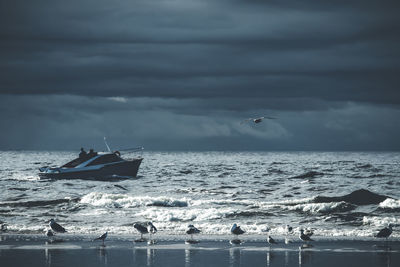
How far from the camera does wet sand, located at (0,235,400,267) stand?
49.4 feet

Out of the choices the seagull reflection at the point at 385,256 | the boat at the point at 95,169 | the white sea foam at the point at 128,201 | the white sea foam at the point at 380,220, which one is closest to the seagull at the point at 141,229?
the seagull reflection at the point at 385,256

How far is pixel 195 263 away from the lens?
1489cm

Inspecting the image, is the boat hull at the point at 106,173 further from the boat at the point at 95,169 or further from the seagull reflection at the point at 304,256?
the seagull reflection at the point at 304,256

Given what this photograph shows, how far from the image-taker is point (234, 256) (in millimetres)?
15977

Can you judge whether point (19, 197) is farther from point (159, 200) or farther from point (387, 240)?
point (387, 240)

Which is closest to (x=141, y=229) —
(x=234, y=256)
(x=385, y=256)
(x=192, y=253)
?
(x=192, y=253)

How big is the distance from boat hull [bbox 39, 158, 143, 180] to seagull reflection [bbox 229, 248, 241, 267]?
3991cm

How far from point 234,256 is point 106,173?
4255 cm

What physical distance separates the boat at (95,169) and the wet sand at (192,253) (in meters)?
36.4

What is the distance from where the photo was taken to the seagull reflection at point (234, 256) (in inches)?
587

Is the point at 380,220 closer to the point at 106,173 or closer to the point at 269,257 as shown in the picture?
the point at 269,257

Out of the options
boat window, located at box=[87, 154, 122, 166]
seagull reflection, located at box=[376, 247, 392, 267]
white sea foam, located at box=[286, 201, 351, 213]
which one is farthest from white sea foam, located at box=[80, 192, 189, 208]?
boat window, located at box=[87, 154, 122, 166]

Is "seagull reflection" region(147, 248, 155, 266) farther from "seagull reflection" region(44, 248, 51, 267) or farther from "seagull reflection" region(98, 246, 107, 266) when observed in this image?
"seagull reflection" region(44, 248, 51, 267)

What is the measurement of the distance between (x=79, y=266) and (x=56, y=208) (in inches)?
625
